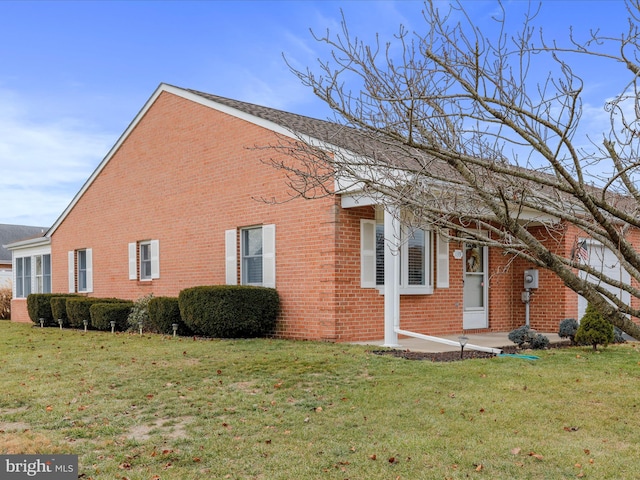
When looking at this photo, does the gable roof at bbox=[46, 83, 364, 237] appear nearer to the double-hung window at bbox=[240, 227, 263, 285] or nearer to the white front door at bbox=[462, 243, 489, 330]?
the double-hung window at bbox=[240, 227, 263, 285]

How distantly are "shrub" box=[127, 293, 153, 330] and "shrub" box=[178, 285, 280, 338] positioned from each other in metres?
3.11

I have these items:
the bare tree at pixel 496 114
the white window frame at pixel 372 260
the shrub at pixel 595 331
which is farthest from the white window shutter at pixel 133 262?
the bare tree at pixel 496 114

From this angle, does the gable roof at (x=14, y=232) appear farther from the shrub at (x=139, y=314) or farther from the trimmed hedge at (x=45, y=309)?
the shrub at (x=139, y=314)

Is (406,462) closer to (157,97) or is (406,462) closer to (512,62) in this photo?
(512,62)

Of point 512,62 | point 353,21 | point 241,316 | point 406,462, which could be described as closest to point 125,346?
point 241,316

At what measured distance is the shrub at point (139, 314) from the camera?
15570 mm

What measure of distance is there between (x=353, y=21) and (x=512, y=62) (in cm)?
116

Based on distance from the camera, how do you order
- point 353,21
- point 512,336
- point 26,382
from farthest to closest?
point 512,336 → point 26,382 → point 353,21

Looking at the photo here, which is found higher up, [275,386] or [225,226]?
[225,226]

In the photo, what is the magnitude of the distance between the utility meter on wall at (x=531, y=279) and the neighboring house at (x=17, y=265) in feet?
54.3

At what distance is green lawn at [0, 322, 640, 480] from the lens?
5137 millimetres

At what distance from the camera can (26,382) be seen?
28.2 feet

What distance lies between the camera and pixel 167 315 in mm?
14078

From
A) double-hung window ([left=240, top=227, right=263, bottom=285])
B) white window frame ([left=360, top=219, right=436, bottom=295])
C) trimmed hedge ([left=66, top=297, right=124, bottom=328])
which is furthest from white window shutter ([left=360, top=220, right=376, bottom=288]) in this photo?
trimmed hedge ([left=66, top=297, right=124, bottom=328])
